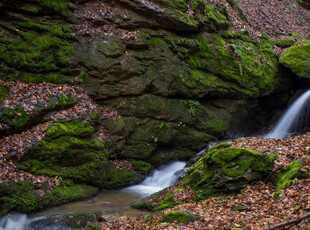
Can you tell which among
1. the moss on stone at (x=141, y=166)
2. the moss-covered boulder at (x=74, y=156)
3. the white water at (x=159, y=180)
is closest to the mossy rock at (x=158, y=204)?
the white water at (x=159, y=180)

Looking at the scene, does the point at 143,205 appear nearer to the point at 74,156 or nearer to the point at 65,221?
the point at 65,221

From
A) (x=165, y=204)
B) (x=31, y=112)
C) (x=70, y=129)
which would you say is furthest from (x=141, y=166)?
(x=31, y=112)

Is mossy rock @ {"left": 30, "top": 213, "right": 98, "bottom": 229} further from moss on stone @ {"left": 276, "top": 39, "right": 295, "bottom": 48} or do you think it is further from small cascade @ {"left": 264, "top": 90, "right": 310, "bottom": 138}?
moss on stone @ {"left": 276, "top": 39, "right": 295, "bottom": 48}

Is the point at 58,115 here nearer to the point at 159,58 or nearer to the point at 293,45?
the point at 159,58

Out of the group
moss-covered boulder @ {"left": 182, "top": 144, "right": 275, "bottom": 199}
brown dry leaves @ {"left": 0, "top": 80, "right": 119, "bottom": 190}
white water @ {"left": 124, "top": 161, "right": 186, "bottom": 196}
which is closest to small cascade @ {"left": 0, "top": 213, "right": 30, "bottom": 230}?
brown dry leaves @ {"left": 0, "top": 80, "right": 119, "bottom": 190}

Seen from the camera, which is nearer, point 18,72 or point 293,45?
point 18,72

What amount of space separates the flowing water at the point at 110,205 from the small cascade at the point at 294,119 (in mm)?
7550

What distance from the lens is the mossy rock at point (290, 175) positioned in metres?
5.67

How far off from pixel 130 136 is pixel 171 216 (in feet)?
20.0

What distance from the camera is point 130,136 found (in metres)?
11.4

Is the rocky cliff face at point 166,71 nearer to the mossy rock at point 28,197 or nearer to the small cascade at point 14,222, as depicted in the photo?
the mossy rock at point 28,197

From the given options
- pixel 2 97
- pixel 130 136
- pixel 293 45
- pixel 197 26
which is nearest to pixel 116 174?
pixel 130 136

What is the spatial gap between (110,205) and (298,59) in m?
13.4

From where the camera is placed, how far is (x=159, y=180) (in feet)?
36.9
